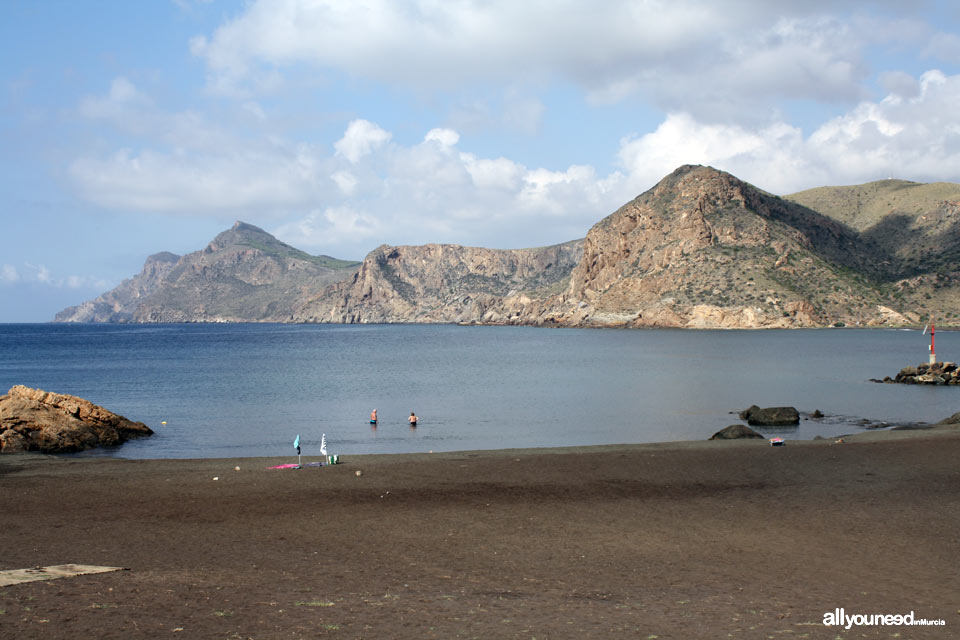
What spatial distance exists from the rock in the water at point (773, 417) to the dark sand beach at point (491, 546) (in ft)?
36.2

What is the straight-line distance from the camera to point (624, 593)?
35.3ft

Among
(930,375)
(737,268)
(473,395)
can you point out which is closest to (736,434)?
(473,395)

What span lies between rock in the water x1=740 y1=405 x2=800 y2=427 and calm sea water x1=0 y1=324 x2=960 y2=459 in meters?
0.81

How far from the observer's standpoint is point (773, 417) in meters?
36.4

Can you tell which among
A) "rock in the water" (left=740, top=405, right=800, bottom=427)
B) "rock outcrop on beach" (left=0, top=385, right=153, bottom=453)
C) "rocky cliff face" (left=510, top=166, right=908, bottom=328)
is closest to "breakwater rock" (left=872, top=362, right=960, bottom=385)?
"rock in the water" (left=740, top=405, right=800, bottom=427)

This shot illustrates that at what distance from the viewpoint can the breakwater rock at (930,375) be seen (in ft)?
187

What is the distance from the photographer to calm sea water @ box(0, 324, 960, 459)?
34.0 m

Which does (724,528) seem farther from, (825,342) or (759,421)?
(825,342)

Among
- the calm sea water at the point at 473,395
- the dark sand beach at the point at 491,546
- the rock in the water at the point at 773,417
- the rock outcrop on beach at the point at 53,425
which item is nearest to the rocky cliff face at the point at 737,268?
the calm sea water at the point at 473,395

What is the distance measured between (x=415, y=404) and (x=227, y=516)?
3043cm

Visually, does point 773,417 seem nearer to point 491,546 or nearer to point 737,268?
point 491,546

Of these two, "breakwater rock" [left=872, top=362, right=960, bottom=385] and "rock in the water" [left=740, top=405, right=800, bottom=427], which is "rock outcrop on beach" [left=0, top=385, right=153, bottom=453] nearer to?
"rock in the water" [left=740, top=405, right=800, bottom=427]

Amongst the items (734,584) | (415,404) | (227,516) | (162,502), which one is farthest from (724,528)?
(415,404)

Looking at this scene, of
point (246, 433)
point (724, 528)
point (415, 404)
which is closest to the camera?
point (724, 528)
